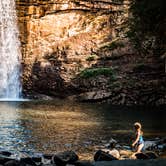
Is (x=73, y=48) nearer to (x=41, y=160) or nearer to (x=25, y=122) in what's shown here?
(x=25, y=122)

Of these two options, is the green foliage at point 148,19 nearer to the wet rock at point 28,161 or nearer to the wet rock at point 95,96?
the wet rock at point 28,161

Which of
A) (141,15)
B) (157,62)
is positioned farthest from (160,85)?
Result: (141,15)

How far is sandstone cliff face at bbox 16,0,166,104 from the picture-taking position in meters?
51.5

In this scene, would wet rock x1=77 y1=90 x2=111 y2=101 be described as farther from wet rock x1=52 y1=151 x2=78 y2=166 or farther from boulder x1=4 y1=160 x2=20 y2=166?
boulder x1=4 y1=160 x2=20 y2=166

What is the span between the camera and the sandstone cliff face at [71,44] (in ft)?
169

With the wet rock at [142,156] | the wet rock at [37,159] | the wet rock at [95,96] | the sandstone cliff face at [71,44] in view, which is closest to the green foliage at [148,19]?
the wet rock at [142,156]

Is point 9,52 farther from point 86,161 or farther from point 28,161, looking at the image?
point 28,161

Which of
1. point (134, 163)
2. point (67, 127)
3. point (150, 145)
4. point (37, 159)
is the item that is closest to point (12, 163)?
point (37, 159)

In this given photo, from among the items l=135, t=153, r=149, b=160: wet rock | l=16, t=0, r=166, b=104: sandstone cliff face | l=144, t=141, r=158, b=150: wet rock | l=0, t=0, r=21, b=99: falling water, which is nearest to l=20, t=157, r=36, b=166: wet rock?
l=135, t=153, r=149, b=160: wet rock

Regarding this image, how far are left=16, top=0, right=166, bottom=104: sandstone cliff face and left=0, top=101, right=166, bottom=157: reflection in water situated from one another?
12.8 m

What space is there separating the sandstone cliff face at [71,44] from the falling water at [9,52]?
0.93 metres

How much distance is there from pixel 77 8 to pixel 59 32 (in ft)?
12.9

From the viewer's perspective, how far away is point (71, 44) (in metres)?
53.5

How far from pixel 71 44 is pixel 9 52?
8.75 meters
